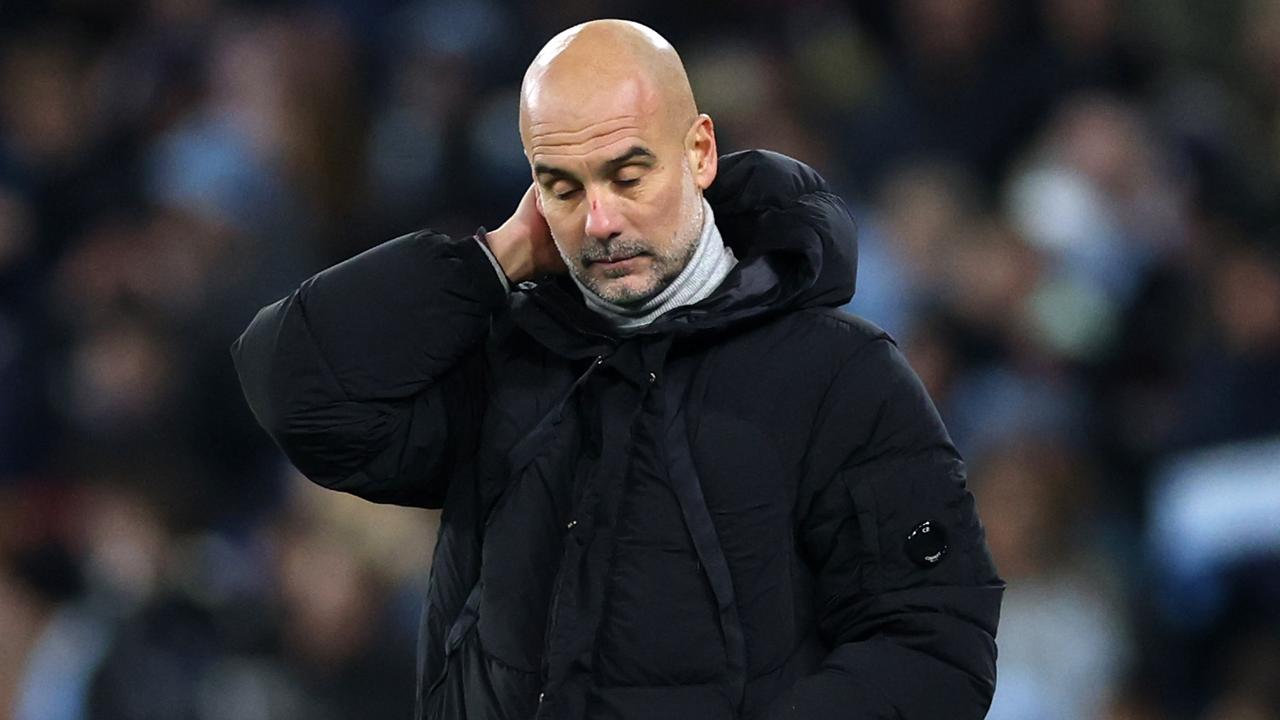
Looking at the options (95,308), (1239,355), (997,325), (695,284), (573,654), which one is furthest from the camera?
(95,308)

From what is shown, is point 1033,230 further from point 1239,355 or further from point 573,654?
point 573,654

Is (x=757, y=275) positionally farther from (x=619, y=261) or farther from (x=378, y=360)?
(x=378, y=360)

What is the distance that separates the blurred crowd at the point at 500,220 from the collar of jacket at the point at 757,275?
2129 millimetres

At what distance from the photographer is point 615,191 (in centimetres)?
188

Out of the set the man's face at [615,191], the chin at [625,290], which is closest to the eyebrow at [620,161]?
the man's face at [615,191]

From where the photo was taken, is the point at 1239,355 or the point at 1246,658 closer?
the point at 1246,658

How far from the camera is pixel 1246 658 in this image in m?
3.96

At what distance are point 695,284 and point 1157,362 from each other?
2.82 meters

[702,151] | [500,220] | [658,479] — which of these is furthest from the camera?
[500,220]

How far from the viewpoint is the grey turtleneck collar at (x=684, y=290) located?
191 cm

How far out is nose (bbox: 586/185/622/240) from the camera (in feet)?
6.11

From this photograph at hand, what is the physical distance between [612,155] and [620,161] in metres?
0.01

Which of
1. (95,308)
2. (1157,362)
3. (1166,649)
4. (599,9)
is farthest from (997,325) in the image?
(95,308)

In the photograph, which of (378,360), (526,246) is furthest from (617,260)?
(378,360)
